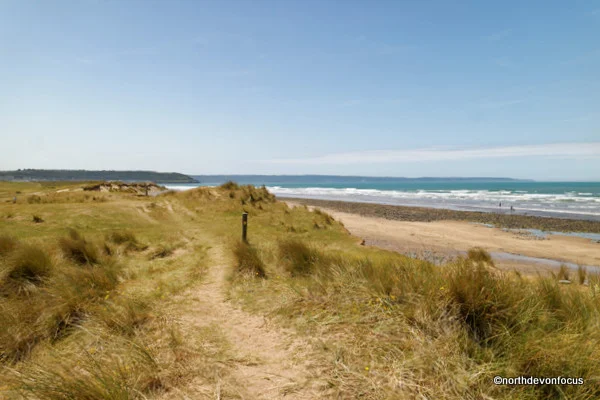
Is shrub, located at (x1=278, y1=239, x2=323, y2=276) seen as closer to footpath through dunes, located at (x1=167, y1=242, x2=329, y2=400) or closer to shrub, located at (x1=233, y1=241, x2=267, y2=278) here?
shrub, located at (x1=233, y1=241, x2=267, y2=278)

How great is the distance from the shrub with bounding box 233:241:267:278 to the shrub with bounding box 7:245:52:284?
164 inches

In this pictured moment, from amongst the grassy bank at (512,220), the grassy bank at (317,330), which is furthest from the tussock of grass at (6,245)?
the grassy bank at (512,220)

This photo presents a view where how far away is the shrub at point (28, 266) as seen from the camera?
596 cm

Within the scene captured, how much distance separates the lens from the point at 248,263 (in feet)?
26.3

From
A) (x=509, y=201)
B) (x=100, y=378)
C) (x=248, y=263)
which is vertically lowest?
(x=248, y=263)

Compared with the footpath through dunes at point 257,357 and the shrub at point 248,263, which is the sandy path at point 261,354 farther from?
the shrub at point 248,263

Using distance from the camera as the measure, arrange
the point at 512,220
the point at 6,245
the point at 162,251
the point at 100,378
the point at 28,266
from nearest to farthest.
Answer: the point at 100,378, the point at 28,266, the point at 6,245, the point at 162,251, the point at 512,220

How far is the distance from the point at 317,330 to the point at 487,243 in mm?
18316

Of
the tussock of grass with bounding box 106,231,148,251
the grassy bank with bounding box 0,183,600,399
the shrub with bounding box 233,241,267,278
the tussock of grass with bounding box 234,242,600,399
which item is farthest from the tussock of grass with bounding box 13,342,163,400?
the tussock of grass with bounding box 106,231,148,251

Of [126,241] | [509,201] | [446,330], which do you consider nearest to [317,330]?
Answer: [446,330]

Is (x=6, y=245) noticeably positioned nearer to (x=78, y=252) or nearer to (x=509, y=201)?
(x=78, y=252)

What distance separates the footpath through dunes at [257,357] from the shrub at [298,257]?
7.12 feet

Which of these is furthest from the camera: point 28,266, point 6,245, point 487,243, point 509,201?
point 509,201

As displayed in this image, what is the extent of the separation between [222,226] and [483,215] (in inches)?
1132
